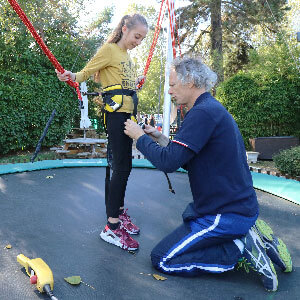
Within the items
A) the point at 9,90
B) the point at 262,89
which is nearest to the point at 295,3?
the point at 262,89

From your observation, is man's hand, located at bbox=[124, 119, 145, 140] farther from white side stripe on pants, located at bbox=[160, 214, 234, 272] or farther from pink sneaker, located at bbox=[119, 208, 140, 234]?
pink sneaker, located at bbox=[119, 208, 140, 234]

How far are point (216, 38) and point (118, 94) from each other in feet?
28.6

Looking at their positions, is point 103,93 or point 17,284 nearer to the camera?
point 17,284

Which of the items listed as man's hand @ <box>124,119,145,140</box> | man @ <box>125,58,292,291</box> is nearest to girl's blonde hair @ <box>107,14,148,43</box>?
man @ <box>125,58,292,291</box>

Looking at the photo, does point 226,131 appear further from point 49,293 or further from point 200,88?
point 49,293

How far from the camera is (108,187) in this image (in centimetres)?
188

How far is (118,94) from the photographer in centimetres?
165

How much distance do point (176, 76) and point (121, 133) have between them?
1.49ft

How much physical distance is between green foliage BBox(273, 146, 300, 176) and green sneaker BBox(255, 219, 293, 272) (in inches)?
114

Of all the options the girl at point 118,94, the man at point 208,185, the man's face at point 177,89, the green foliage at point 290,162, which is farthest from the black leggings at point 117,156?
the green foliage at point 290,162

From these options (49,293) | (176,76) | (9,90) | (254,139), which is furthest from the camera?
(254,139)

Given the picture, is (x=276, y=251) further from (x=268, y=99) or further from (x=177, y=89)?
(x=268, y=99)

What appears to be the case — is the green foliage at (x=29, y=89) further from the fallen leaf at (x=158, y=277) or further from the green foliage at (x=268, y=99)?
the fallen leaf at (x=158, y=277)

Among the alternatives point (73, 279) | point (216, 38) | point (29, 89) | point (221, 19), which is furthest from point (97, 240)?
point (221, 19)
